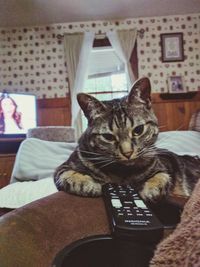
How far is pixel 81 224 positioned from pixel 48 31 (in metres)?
3.86

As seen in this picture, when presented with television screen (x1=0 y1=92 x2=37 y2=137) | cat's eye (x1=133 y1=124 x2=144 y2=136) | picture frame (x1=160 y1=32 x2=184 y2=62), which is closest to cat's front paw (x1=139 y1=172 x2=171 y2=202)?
cat's eye (x1=133 y1=124 x2=144 y2=136)

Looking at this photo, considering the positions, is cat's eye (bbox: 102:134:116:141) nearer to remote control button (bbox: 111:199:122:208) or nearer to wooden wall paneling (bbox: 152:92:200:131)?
remote control button (bbox: 111:199:122:208)

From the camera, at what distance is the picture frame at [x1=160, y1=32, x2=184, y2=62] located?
3953 millimetres

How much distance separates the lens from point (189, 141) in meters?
2.31

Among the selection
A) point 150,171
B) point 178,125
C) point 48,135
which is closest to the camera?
point 150,171

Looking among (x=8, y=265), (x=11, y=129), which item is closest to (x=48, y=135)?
(x=11, y=129)

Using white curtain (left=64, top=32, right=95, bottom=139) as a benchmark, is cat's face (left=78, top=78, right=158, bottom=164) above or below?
below

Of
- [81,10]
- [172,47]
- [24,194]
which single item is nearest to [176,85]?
[172,47]

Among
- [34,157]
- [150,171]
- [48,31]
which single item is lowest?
[34,157]

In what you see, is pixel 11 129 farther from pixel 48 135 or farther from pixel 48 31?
pixel 48 31

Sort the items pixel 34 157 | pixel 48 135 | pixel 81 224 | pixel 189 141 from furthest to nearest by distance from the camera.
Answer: pixel 48 135 → pixel 189 141 → pixel 34 157 → pixel 81 224

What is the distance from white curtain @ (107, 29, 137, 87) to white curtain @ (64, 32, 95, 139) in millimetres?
274

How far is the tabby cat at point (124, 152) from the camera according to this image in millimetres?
748

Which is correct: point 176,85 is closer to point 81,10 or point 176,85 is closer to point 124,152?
point 81,10
